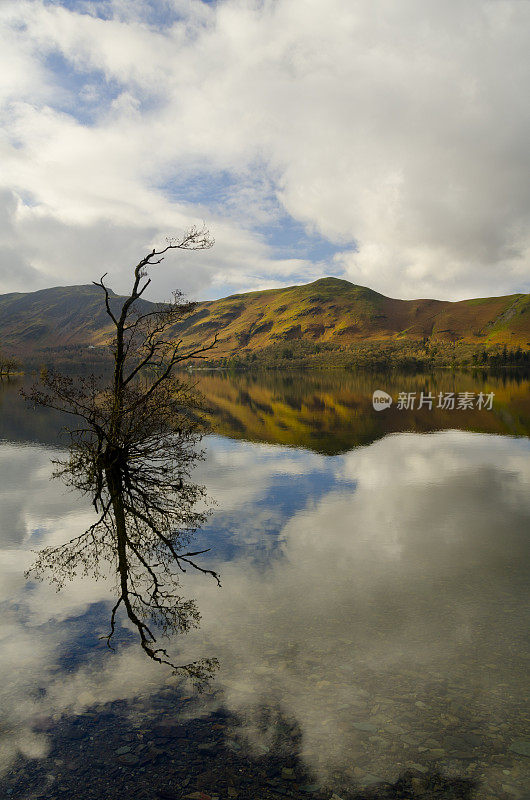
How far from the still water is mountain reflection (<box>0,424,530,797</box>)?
0.11ft

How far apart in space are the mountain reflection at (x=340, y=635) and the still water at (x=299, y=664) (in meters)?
0.03

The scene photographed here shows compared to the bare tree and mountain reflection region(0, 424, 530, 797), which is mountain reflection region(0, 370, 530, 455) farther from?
mountain reflection region(0, 424, 530, 797)

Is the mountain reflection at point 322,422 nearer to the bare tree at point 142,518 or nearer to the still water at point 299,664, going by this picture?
the bare tree at point 142,518

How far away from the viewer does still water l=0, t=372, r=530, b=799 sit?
5.84 m

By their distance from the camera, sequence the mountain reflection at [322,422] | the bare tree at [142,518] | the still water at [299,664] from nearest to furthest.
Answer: the still water at [299,664], the bare tree at [142,518], the mountain reflection at [322,422]

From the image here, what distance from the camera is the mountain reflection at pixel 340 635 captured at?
6.38m

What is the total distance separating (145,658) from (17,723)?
210cm

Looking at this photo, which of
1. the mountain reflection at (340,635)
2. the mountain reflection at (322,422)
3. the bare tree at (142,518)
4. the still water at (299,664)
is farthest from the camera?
the mountain reflection at (322,422)

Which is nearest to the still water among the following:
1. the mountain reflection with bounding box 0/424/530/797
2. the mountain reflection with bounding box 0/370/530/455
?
the mountain reflection with bounding box 0/424/530/797

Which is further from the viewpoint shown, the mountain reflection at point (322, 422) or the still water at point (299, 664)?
the mountain reflection at point (322, 422)

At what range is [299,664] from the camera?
7.97m

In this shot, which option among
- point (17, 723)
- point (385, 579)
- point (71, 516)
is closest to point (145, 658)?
point (17, 723)

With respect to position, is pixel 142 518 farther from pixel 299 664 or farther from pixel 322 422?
pixel 322 422

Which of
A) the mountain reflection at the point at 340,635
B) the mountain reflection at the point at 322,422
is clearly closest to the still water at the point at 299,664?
the mountain reflection at the point at 340,635
